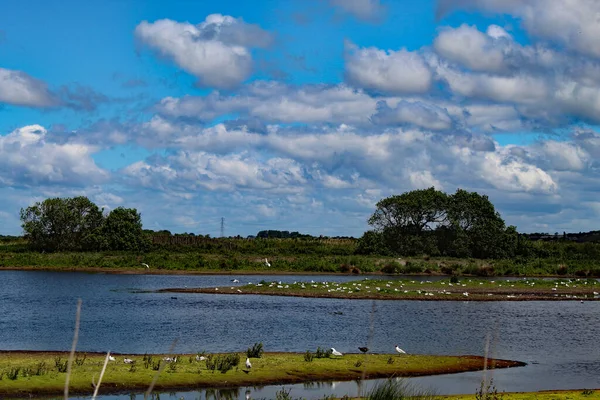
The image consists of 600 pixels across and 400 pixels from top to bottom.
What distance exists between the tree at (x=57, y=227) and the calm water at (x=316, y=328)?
190ft

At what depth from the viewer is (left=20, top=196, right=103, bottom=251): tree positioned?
417 feet

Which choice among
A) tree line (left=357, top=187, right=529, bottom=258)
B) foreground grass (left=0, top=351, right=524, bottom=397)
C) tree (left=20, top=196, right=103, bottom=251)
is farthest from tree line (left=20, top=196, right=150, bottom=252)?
foreground grass (left=0, top=351, right=524, bottom=397)

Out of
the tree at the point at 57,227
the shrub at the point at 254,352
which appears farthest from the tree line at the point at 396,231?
the shrub at the point at 254,352

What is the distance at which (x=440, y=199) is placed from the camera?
13525 centimetres

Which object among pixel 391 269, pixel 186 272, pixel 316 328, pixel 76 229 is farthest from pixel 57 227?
pixel 316 328

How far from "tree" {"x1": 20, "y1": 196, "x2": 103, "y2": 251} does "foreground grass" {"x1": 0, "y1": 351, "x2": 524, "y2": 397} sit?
323ft

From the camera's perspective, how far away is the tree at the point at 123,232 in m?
127

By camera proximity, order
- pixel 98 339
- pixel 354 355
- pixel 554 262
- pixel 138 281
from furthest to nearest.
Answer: pixel 554 262
pixel 138 281
pixel 98 339
pixel 354 355

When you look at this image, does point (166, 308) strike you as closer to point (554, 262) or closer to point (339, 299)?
point (339, 299)

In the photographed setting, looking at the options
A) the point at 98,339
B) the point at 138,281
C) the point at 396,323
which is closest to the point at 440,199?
the point at 138,281

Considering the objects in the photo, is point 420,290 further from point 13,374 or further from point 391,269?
point 13,374

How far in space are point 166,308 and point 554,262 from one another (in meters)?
89.0

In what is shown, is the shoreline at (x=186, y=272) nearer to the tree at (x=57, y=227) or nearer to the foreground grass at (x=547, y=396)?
the tree at (x=57, y=227)

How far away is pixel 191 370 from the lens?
29016 millimetres
